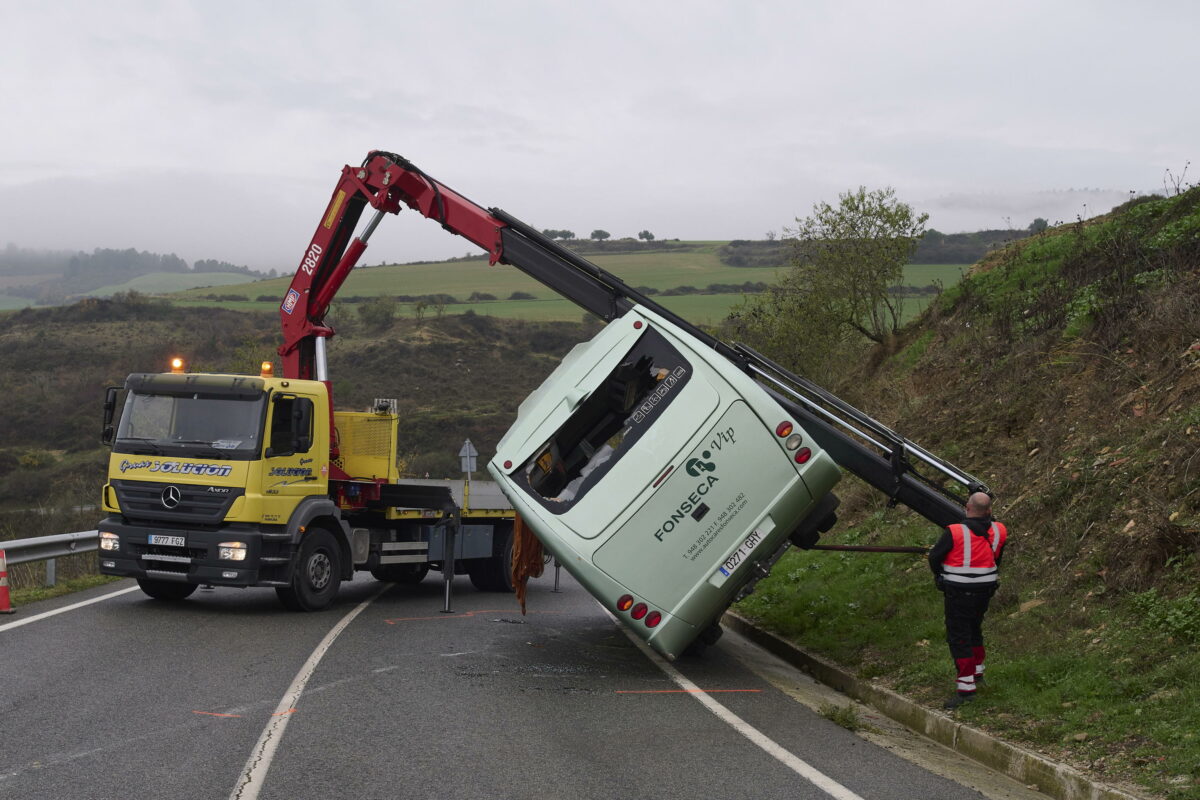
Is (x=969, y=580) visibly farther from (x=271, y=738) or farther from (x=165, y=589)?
(x=165, y=589)

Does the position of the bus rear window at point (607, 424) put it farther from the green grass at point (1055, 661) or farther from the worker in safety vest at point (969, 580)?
the green grass at point (1055, 661)

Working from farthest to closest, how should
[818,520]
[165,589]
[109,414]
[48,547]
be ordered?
[48,547] → [165,589] → [109,414] → [818,520]

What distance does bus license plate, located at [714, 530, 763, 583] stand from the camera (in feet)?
30.0

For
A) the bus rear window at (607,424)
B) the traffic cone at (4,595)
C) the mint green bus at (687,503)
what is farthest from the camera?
the traffic cone at (4,595)

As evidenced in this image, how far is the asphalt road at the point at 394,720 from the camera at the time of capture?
6195 mm

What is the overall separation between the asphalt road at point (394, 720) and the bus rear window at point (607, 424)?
1648 mm

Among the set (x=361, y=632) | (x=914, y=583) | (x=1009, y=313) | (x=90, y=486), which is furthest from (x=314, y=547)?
(x=90, y=486)

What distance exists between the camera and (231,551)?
1259cm

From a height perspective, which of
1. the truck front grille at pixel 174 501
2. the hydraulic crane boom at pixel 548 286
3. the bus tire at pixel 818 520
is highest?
the hydraulic crane boom at pixel 548 286

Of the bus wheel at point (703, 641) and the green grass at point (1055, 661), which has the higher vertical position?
the green grass at point (1055, 661)

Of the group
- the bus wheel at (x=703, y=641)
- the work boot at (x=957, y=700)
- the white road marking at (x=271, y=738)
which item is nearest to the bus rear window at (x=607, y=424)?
the bus wheel at (x=703, y=641)

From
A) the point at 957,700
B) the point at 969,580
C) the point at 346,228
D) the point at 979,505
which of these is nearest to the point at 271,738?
the point at 957,700

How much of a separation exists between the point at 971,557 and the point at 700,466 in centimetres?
219

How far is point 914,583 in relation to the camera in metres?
11.8
